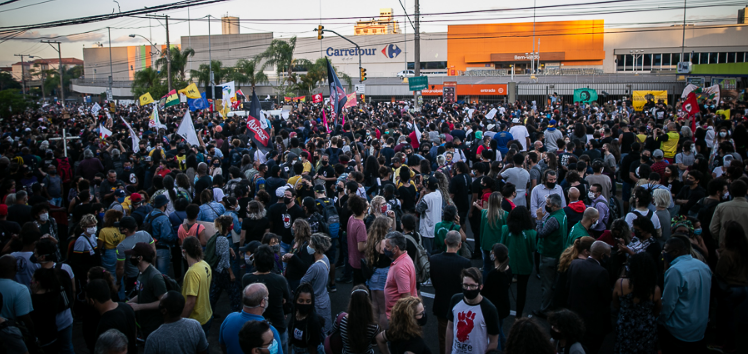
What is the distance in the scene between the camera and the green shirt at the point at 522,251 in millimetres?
5973

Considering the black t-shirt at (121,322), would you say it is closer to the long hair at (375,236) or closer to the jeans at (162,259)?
the jeans at (162,259)

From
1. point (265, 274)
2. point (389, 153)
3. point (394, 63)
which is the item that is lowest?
point (265, 274)

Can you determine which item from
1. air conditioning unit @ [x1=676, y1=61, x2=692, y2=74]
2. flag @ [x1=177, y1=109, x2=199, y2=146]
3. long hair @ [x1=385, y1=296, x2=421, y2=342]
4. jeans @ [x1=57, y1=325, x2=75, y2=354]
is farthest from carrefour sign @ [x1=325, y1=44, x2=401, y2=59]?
long hair @ [x1=385, y1=296, x2=421, y2=342]

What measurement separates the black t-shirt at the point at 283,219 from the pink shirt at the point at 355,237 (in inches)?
35.1

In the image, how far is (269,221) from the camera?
6.84 m

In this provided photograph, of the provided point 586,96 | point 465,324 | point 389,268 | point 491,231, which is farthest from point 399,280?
point 586,96

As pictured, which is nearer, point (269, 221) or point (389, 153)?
point (269, 221)

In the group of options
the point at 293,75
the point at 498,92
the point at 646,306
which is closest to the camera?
the point at 646,306

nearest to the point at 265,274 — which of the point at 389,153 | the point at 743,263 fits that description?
the point at 743,263

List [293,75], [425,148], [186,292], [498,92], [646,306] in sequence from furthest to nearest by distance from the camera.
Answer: [293,75]
[498,92]
[425,148]
[186,292]
[646,306]

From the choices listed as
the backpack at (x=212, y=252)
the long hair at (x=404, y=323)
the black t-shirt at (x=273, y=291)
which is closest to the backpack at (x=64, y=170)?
the backpack at (x=212, y=252)

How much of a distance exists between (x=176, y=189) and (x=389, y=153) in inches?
189

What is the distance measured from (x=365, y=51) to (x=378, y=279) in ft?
225

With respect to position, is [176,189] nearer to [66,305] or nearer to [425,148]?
[66,305]
